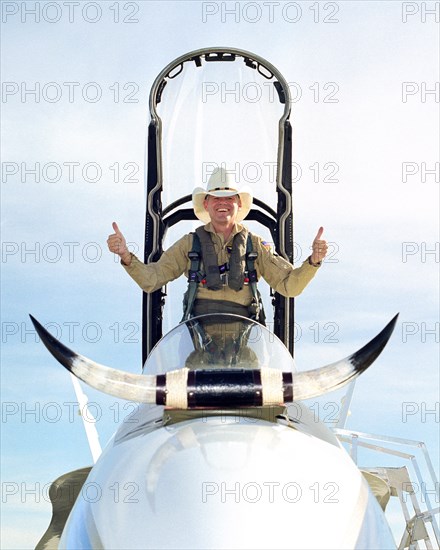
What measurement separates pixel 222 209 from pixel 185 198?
1695 millimetres

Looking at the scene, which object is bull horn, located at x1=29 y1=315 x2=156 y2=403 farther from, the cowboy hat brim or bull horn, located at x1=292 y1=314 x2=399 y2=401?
the cowboy hat brim

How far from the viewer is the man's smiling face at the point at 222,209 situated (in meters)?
7.17

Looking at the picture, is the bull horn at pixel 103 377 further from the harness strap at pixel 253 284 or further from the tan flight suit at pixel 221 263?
the harness strap at pixel 253 284

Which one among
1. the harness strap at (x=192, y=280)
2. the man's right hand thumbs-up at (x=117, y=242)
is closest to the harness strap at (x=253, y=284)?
the harness strap at (x=192, y=280)

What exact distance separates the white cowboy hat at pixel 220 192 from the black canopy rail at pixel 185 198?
2.76 feet

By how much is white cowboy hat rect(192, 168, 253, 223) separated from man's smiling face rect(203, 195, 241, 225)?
0.08m

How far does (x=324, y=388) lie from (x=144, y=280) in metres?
3.33

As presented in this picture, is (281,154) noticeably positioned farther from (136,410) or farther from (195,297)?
(136,410)

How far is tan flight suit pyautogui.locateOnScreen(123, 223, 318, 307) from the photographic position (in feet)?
22.6

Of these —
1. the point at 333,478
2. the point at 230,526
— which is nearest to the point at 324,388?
the point at 333,478

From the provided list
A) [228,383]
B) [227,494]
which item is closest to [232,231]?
[228,383]

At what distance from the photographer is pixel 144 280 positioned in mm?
7098

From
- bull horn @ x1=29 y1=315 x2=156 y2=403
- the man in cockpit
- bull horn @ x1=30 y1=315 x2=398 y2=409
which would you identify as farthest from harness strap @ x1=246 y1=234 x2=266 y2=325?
bull horn @ x1=29 y1=315 x2=156 y2=403

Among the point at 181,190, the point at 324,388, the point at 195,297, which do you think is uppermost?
the point at 181,190
